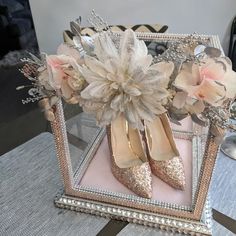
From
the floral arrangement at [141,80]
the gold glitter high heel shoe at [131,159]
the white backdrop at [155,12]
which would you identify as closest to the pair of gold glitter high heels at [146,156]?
the gold glitter high heel shoe at [131,159]

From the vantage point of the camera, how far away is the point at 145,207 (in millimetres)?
572

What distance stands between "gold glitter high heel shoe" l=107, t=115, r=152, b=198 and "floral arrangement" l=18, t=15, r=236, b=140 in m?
0.14

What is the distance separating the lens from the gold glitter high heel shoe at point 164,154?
1.86 ft

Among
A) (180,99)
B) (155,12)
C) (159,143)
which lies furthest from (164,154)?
(155,12)

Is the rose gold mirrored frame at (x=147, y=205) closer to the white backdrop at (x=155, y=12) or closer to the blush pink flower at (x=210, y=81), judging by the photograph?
the blush pink flower at (x=210, y=81)

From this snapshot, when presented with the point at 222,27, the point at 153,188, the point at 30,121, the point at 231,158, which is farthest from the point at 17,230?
the point at 222,27

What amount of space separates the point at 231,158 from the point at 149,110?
395 mm

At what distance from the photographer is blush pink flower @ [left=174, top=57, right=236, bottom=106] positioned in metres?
0.38

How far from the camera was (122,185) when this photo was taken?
0.62 m

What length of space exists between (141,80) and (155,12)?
123 cm

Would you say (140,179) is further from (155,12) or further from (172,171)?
(155,12)

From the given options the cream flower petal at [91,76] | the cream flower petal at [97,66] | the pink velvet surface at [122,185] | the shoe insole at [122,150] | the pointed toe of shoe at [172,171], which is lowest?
the pink velvet surface at [122,185]

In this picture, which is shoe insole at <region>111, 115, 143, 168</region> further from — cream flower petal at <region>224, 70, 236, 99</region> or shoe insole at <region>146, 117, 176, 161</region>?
cream flower petal at <region>224, 70, 236, 99</region>

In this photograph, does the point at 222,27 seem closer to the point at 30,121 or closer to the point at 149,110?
the point at 30,121
